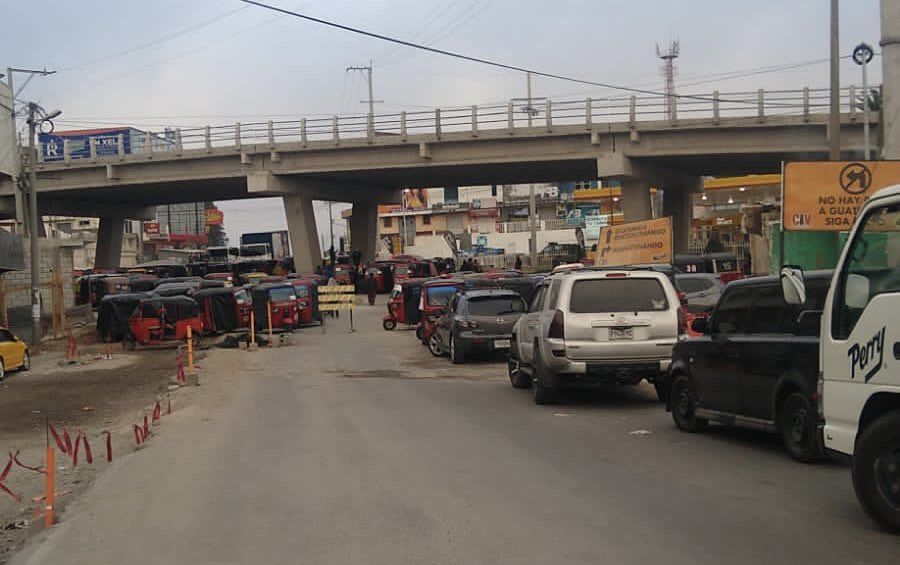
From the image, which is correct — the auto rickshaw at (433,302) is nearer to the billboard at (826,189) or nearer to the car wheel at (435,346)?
the car wheel at (435,346)

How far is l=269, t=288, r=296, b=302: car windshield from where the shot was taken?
34688mm

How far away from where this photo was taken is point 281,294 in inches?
1375

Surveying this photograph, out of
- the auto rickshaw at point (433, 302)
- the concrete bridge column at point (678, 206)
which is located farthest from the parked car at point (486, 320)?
the concrete bridge column at point (678, 206)

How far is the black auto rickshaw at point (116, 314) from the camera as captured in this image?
3431 cm

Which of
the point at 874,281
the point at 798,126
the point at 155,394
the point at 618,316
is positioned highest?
the point at 798,126

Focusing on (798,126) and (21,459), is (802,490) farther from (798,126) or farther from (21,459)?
(798,126)

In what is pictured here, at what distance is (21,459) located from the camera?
12.8 m

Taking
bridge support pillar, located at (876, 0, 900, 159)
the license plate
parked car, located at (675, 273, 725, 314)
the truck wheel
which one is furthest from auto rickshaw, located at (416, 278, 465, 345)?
the truck wheel

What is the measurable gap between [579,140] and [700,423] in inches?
1537

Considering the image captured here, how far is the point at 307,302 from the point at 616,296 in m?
25.1

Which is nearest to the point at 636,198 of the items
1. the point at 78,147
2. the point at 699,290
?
the point at 699,290

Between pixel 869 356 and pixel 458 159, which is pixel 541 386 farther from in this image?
pixel 458 159

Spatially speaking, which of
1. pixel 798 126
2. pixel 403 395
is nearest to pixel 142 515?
pixel 403 395

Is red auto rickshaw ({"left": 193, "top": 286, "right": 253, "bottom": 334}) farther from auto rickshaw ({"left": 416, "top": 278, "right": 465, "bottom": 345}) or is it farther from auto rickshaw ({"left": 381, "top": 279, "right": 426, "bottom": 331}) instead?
auto rickshaw ({"left": 416, "top": 278, "right": 465, "bottom": 345})
